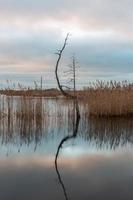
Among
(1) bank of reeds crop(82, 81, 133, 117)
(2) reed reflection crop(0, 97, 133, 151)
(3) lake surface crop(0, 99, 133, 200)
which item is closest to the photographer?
(3) lake surface crop(0, 99, 133, 200)

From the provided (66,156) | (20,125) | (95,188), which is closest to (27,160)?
(66,156)

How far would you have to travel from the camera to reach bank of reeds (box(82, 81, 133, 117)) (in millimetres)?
17688

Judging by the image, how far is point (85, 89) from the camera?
62.9 ft

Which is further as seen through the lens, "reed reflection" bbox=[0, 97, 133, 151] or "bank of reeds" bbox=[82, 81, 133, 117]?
"bank of reeds" bbox=[82, 81, 133, 117]

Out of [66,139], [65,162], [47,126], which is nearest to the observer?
[65,162]

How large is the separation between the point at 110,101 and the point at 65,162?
32.4ft

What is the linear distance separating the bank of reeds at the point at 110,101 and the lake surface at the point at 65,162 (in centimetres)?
343

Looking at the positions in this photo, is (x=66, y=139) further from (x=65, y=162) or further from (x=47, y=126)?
(x=65, y=162)

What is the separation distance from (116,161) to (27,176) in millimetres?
2135

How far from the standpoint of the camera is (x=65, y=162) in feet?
26.2

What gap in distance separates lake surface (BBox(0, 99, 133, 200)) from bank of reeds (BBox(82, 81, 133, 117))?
3435mm

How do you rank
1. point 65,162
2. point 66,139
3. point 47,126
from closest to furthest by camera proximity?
point 65,162
point 66,139
point 47,126

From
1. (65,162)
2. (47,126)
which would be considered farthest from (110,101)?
(65,162)

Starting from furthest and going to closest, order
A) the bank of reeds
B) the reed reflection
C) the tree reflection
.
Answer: the bank of reeds, the reed reflection, the tree reflection
